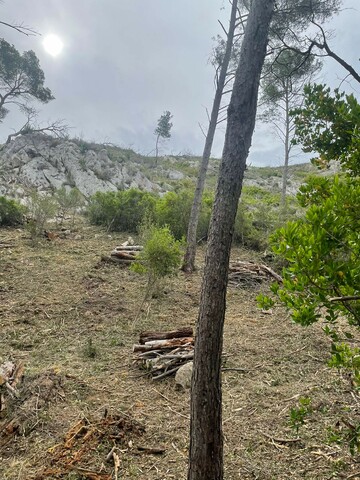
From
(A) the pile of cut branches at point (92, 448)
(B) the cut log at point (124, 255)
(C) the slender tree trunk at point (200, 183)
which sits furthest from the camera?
(B) the cut log at point (124, 255)

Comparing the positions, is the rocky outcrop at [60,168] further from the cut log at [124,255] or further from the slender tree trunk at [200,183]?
the slender tree trunk at [200,183]

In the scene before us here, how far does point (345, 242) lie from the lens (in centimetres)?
162

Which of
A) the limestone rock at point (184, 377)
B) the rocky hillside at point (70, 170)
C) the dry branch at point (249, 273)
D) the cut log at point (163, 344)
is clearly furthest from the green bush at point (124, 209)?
the limestone rock at point (184, 377)

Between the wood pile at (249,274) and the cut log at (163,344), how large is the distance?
13.0 feet

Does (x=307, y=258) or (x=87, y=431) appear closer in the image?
(x=307, y=258)

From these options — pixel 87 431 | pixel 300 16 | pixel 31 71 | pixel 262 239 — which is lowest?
pixel 87 431

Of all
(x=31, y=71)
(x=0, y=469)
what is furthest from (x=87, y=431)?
(x=31, y=71)

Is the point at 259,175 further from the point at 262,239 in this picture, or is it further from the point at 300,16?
the point at 300,16

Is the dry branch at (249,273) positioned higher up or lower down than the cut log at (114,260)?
higher up

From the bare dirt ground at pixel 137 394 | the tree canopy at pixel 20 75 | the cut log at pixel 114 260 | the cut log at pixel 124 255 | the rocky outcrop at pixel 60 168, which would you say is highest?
the tree canopy at pixel 20 75

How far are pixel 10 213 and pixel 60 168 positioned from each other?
10981 mm

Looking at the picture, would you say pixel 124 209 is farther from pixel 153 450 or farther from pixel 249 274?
pixel 153 450

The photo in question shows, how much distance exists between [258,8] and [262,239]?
32.9 feet

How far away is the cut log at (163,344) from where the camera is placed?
4.85m
